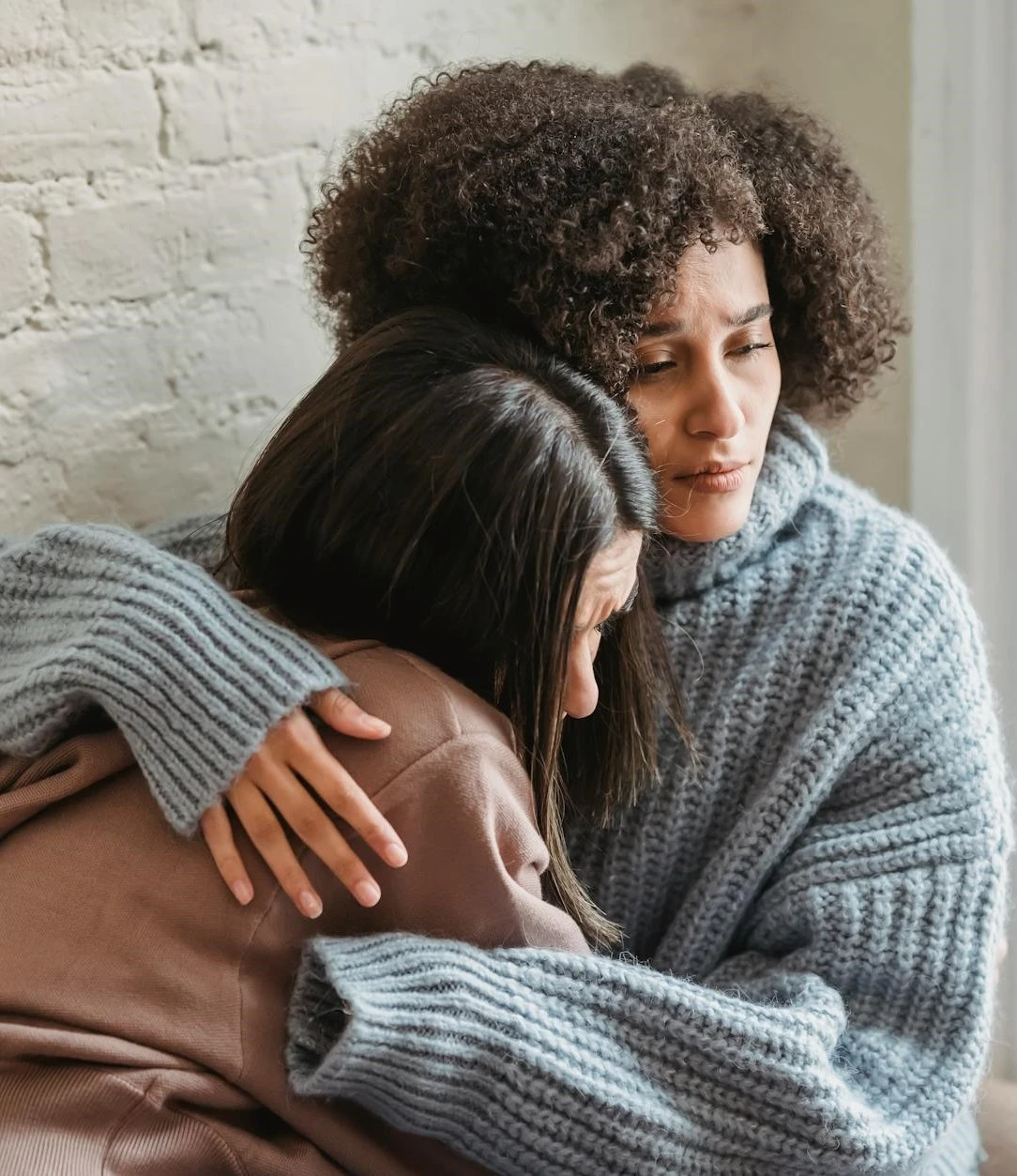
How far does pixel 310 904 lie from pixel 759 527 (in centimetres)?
50

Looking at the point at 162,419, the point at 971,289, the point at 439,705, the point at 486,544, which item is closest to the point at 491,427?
the point at 486,544

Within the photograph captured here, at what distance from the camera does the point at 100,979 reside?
34.9 inches

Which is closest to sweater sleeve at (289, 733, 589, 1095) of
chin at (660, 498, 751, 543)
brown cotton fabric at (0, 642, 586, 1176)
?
brown cotton fabric at (0, 642, 586, 1176)

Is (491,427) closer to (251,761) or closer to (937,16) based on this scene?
(251,761)

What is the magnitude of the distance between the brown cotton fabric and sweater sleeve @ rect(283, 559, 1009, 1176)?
41mm

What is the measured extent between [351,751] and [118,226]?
23.6 inches

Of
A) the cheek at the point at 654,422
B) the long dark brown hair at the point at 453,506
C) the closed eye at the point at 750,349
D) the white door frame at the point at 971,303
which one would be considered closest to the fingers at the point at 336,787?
the long dark brown hair at the point at 453,506

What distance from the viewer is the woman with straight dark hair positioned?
34.7 inches

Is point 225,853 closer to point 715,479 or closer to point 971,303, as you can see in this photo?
point 715,479

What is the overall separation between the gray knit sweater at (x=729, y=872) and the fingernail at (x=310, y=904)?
3cm

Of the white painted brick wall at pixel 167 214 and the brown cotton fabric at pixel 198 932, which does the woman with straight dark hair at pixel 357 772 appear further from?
the white painted brick wall at pixel 167 214

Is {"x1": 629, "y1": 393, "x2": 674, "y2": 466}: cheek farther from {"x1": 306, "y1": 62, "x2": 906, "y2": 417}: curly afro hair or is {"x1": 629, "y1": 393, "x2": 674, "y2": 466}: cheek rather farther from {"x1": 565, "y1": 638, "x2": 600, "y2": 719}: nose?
{"x1": 565, "y1": 638, "x2": 600, "y2": 719}: nose

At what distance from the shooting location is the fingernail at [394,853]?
896 mm

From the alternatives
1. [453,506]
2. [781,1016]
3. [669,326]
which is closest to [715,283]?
[669,326]
